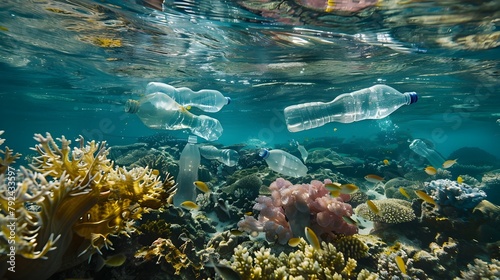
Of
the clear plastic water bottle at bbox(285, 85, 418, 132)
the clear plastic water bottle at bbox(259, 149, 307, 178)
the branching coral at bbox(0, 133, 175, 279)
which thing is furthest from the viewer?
the clear plastic water bottle at bbox(285, 85, 418, 132)

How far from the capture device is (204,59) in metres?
14.9

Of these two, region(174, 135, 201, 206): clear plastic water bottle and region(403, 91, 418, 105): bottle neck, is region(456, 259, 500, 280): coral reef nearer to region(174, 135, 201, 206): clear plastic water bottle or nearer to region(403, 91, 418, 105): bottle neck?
region(403, 91, 418, 105): bottle neck

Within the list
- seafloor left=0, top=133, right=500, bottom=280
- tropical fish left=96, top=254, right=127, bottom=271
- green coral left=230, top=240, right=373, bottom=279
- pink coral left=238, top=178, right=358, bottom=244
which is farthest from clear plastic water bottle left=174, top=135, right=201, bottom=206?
tropical fish left=96, top=254, right=127, bottom=271

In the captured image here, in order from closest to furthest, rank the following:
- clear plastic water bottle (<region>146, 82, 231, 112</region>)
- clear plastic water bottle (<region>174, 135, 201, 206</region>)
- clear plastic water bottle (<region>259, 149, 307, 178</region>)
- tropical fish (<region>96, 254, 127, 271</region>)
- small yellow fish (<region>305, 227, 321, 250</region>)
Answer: tropical fish (<region>96, 254, 127, 271</region>) < small yellow fish (<region>305, 227, 321, 250</region>) < clear plastic water bottle (<region>174, 135, 201, 206</region>) < clear plastic water bottle (<region>259, 149, 307, 178</region>) < clear plastic water bottle (<region>146, 82, 231, 112</region>)

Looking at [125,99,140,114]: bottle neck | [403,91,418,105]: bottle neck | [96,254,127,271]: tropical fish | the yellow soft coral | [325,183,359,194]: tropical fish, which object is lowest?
the yellow soft coral

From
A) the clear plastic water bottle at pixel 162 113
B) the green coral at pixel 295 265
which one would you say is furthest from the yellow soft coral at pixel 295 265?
the clear plastic water bottle at pixel 162 113

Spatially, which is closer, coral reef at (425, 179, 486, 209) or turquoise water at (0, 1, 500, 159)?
coral reef at (425, 179, 486, 209)

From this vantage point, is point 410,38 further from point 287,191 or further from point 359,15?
point 287,191

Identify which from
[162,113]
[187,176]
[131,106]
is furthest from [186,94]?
[187,176]

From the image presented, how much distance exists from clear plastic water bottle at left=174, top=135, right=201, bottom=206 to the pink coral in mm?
2624

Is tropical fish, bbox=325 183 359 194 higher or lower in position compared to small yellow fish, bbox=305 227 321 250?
higher

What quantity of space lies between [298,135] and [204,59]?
91.0 meters

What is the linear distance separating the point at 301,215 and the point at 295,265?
3.86 feet

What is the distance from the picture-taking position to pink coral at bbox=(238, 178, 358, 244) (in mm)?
4707
